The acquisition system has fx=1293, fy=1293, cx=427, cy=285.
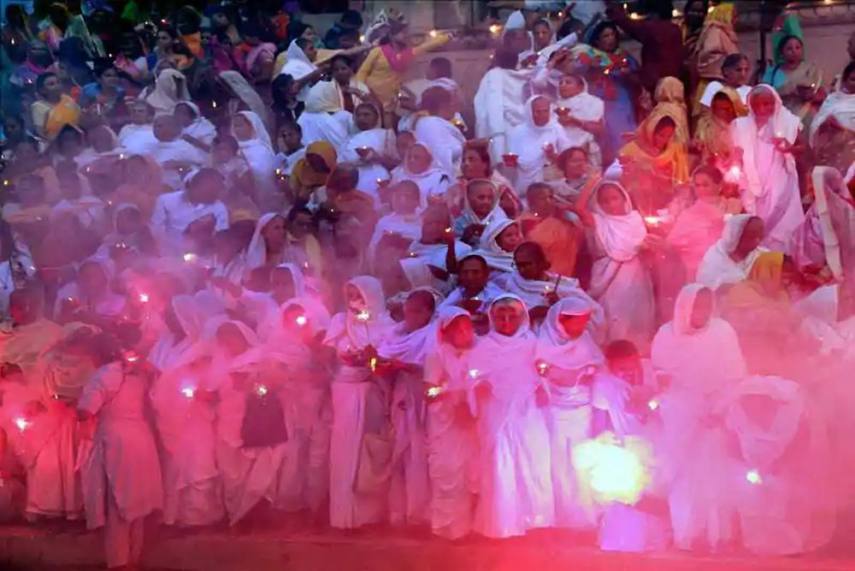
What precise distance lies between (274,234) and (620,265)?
2728 millimetres

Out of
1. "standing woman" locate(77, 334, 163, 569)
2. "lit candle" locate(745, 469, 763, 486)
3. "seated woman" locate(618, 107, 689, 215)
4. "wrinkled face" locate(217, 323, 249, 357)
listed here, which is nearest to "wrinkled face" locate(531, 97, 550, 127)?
"seated woman" locate(618, 107, 689, 215)

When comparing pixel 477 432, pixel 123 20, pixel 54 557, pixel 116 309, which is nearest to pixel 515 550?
pixel 477 432

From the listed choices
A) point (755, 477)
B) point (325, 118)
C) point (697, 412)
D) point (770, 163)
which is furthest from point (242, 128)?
point (755, 477)

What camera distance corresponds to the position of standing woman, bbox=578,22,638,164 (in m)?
11.3

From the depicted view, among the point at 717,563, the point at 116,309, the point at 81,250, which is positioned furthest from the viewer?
the point at 81,250

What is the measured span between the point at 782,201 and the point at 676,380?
2.81m

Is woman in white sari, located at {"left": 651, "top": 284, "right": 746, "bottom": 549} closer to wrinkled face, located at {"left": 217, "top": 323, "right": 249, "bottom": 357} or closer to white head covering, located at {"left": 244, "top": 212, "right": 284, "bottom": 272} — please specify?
wrinkled face, located at {"left": 217, "top": 323, "right": 249, "bottom": 357}

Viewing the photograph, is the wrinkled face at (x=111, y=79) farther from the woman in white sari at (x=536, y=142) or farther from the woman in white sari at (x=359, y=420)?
the woman in white sari at (x=359, y=420)

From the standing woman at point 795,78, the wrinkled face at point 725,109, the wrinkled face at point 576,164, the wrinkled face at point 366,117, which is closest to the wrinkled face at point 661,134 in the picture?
the wrinkled face at point 725,109

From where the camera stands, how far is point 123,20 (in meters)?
14.5

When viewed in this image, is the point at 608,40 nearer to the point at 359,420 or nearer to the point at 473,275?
the point at 473,275

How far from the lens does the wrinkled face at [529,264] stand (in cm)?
896

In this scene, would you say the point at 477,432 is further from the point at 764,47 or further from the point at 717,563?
the point at 764,47

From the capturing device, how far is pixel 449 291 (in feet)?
30.8
